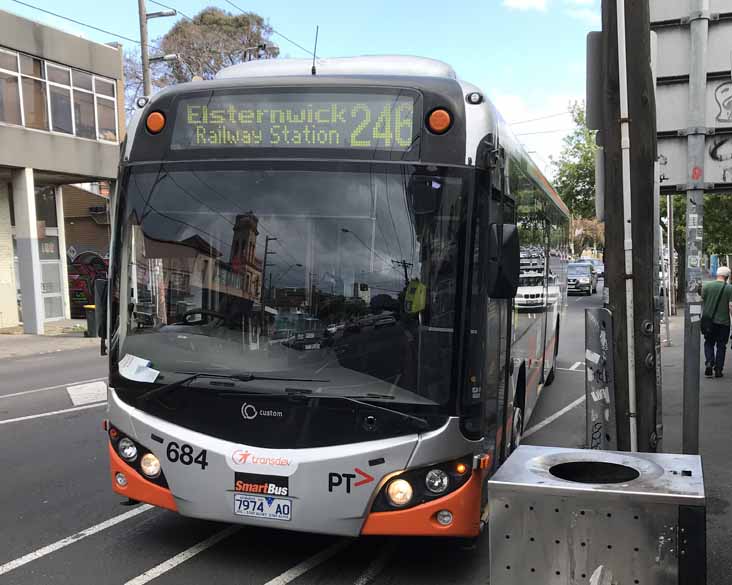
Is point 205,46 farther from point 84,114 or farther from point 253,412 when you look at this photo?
point 253,412

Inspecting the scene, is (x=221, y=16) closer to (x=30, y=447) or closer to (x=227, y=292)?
(x=30, y=447)

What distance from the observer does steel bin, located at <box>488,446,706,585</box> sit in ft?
8.77

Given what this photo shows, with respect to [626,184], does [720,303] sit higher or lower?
lower

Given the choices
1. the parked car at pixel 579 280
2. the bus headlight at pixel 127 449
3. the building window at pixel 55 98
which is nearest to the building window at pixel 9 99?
the building window at pixel 55 98

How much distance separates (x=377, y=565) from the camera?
15.3 feet

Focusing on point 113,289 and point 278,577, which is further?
point 113,289

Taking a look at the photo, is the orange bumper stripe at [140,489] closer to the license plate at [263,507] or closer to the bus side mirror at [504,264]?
the license plate at [263,507]

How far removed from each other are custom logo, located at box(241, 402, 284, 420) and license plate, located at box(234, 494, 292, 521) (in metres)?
0.45

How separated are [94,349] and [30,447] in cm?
1091

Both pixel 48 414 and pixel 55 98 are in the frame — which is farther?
pixel 55 98

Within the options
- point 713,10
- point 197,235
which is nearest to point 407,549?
point 197,235

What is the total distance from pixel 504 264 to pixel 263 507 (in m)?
1.95

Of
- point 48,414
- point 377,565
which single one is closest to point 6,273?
point 48,414

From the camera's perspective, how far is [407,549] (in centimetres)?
489
